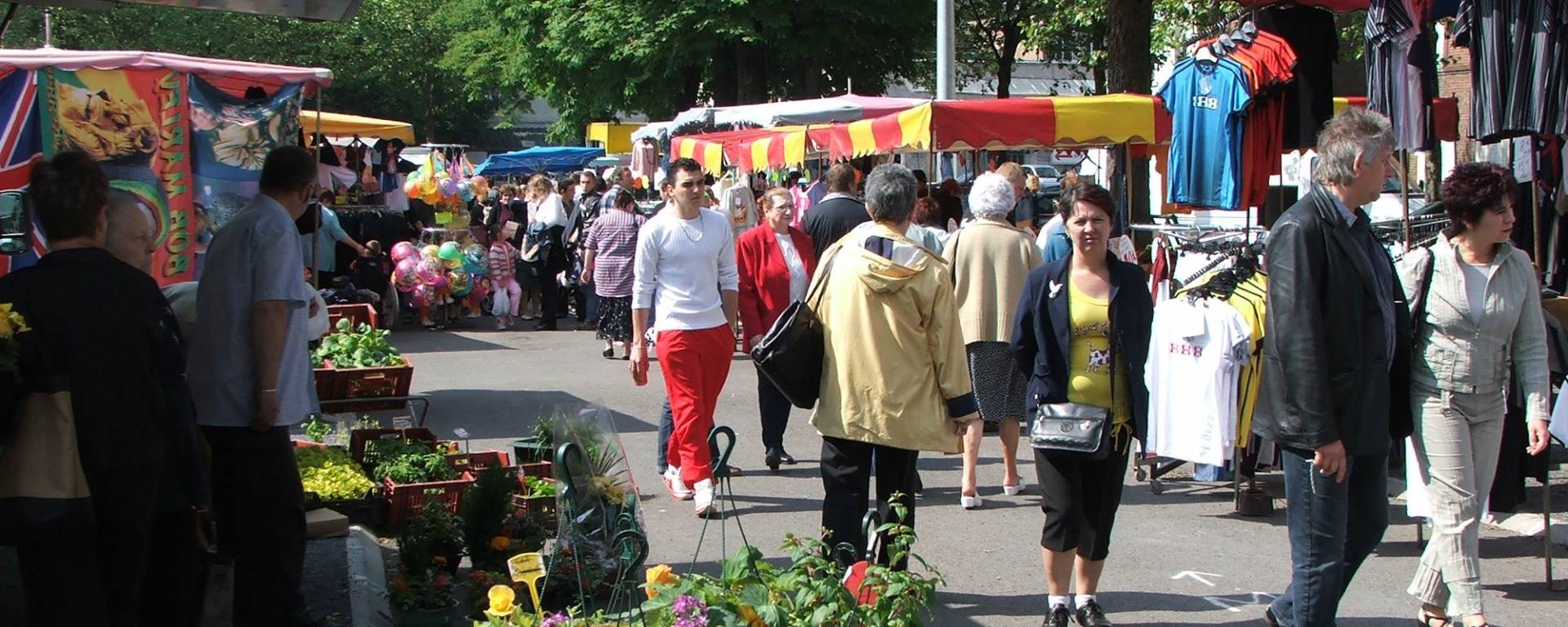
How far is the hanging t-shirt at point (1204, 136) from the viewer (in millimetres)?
8219

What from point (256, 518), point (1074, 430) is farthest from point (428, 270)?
point (1074, 430)

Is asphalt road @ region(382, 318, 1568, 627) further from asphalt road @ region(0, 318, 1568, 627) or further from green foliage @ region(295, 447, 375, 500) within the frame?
green foliage @ region(295, 447, 375, 500)

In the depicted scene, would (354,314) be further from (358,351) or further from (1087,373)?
(1087,373)

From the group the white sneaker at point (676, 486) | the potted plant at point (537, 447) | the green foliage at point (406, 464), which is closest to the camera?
the green foliage at point (406, 464)

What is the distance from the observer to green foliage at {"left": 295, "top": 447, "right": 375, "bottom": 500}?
22.2 ft

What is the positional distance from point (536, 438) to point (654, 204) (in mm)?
11598

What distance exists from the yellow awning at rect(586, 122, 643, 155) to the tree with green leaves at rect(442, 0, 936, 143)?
1.17 m

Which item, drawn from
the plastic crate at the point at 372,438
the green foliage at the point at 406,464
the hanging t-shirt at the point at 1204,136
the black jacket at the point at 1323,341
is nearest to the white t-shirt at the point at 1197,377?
the hanging t-shirt at the point at 1204,136

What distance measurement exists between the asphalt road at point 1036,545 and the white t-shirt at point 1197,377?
0.45 meters

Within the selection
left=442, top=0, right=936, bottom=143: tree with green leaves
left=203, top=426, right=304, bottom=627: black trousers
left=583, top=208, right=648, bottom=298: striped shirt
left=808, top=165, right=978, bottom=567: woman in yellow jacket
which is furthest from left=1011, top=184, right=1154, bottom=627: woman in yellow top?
left=442, top=0, right=936, bottom=143: tree with green leaves

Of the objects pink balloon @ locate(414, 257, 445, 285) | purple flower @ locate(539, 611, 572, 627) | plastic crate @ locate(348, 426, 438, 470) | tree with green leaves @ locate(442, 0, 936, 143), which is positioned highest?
tree with green leaves @ locate(442, 0, 936, 143)

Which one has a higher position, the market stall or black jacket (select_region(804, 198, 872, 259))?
the market stall

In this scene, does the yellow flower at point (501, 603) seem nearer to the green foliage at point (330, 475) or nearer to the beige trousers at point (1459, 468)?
the green foliage at point (330, 475)

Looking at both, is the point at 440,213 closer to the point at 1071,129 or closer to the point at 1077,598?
the point at 1071,129
